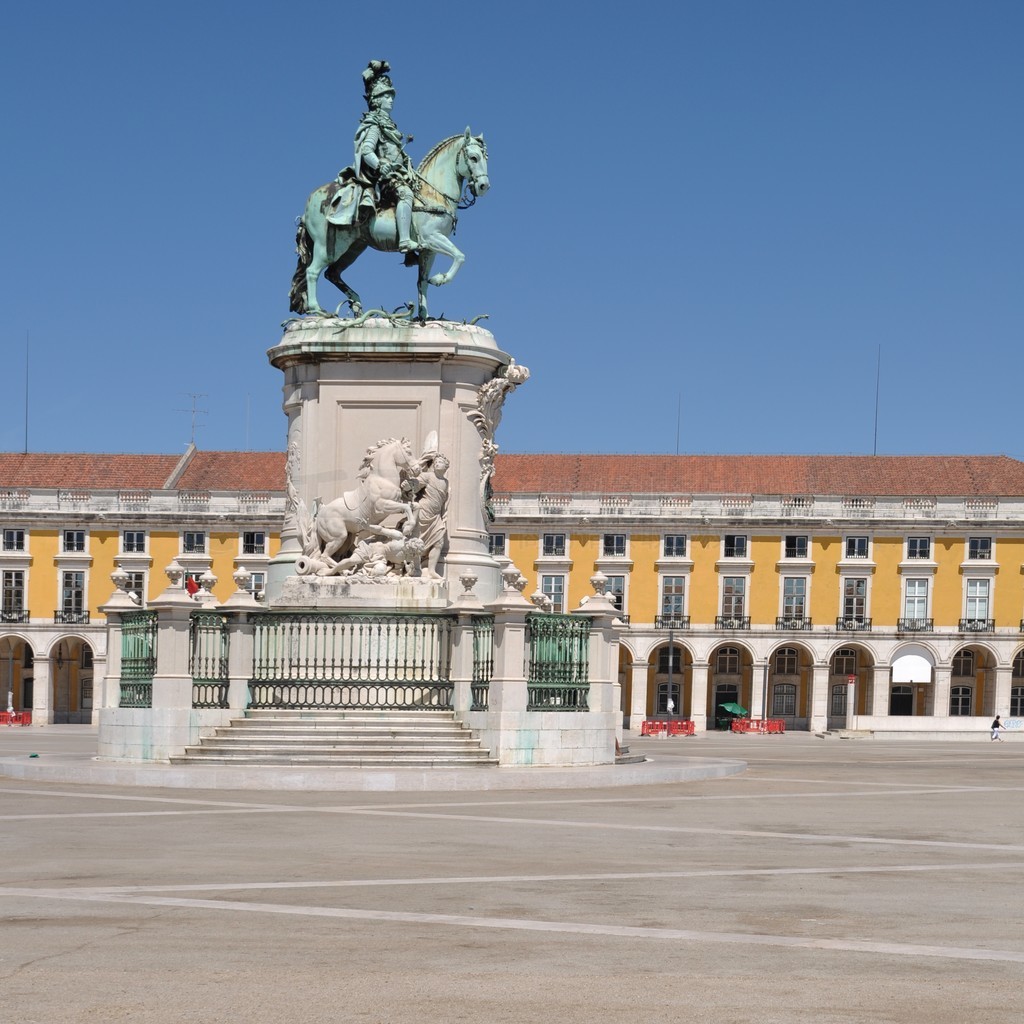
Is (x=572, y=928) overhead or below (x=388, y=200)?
below

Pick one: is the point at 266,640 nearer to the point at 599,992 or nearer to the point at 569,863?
the point at 569,863

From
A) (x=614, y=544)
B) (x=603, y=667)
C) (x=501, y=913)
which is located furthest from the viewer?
(x=614, y=544)

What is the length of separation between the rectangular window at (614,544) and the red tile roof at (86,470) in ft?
67.7

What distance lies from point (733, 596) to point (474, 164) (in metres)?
62.1

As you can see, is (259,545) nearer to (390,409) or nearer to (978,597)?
(978,597)

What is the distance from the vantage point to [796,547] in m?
83.8

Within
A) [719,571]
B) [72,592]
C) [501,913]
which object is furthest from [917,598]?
[501,913]

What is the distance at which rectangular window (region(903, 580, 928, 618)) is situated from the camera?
8350 centimetres

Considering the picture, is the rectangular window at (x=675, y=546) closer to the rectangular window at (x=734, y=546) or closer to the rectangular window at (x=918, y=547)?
the rectangular window at (x=734, y=546)

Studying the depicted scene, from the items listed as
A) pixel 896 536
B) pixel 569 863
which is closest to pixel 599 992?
pixel 569 863

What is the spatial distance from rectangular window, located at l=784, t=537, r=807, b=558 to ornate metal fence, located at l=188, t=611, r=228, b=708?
63.2m

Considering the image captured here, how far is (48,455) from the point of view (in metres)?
87.9

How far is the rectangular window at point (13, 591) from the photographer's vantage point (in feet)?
278

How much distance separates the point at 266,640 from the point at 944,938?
1408cm
